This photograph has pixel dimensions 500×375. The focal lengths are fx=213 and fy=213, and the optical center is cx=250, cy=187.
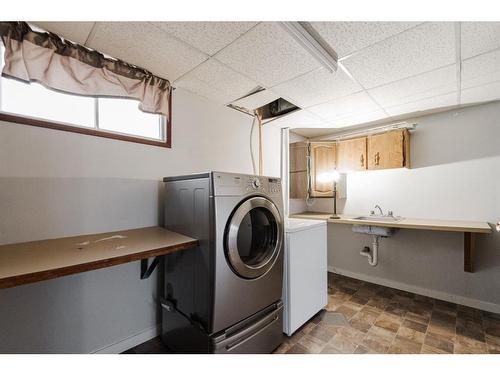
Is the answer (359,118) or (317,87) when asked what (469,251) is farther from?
(317,87)

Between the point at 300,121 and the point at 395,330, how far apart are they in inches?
97.8

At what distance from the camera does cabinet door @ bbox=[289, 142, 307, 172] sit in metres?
3.44

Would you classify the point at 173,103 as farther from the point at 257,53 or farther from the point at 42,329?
the point at 42,329

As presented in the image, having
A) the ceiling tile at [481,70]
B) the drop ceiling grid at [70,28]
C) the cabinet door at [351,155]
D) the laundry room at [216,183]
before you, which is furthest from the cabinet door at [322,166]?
the drop ceiling grid at [70,28]

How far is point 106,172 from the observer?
5.23 feet

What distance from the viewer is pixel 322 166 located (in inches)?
130

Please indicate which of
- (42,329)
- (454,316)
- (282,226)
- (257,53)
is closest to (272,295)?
(282,226)

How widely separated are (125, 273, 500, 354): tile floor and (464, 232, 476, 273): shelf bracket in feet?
1.52

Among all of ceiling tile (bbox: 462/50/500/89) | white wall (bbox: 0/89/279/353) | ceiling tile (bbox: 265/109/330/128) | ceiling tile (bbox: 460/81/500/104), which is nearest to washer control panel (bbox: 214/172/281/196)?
white wall (bbox: 0/89/279/353)

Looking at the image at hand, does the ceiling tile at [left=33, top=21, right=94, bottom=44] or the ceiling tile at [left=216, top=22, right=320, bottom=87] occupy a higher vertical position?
the ceiling tile at [left=33, top=21, right=94, bottom=44]

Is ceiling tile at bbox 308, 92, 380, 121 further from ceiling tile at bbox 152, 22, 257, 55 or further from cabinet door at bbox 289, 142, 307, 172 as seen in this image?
ceiling tile at bbox 152, 22, 257, 55

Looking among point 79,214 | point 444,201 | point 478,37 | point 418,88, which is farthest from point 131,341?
point 444,201

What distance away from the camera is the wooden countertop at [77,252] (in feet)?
2.61
